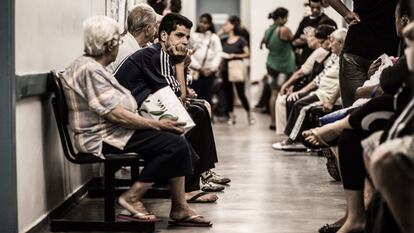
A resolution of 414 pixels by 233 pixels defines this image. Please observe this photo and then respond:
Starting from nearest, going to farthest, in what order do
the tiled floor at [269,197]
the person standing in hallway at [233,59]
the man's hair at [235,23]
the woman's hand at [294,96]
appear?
the tiled floor at [269,197]
the woman's hand at [294,96]
the person standing in hallway at [233,59]
the man's hair at [235,23]

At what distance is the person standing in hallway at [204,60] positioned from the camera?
10289 millimetres

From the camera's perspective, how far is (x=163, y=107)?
4387 mm

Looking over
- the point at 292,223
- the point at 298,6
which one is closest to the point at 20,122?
the point at 292,223

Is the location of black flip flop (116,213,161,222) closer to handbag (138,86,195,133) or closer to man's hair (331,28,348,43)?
handbag (138,86,195,133)

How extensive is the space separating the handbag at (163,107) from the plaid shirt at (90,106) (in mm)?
187

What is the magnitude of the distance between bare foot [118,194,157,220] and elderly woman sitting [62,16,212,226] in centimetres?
2

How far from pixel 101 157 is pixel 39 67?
0.57 meters

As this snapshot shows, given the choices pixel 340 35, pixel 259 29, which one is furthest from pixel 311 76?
pixel 259 29

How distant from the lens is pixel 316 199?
521 centimetres

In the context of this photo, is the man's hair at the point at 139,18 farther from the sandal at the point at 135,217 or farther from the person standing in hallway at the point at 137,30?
the sandal at the point at 135,217

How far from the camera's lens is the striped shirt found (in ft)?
14.8

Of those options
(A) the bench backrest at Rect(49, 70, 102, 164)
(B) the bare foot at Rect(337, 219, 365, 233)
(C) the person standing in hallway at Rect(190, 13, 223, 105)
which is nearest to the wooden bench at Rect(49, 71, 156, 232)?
(A) the bench backrest at Rect(49, 70, 102, 164)

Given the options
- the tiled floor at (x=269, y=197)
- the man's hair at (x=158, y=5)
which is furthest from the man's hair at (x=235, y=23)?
the man's hair at (x=158, y=5)

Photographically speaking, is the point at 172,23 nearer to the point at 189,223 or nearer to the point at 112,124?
the point at 112,124
